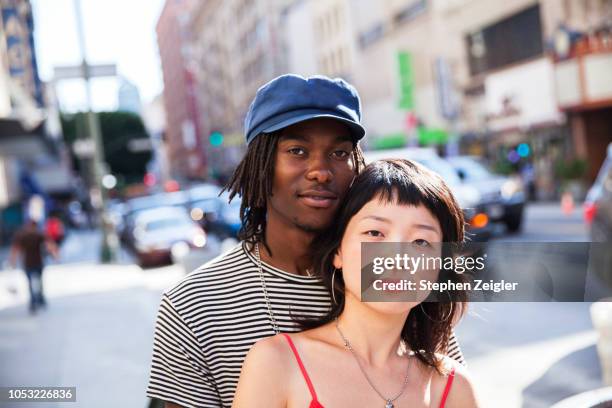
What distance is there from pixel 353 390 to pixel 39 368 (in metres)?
5.72

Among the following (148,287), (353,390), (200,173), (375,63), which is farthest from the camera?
(200,173)

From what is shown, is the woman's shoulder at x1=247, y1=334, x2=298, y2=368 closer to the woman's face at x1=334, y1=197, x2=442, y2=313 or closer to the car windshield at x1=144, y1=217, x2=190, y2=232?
the woman's face at x1=334, y1=197, x2=442, y2=313

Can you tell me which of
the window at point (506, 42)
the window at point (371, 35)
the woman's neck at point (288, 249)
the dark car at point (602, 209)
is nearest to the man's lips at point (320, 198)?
the woman's neck at point (288, 249)

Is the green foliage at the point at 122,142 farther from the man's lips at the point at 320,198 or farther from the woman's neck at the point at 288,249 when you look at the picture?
the man's lips at the point at 320,198

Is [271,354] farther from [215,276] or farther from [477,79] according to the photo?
[477,79]

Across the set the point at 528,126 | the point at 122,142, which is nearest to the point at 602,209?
the point at 528,126

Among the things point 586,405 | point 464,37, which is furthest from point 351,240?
point 464,37

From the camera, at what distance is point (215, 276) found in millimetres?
2057

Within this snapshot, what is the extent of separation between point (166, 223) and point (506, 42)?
17.6 meters

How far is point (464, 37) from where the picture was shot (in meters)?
32.0

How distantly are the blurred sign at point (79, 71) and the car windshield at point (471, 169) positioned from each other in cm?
740

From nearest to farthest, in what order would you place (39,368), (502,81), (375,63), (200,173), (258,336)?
(258,336), (39,368), (502,81), (375,63), (200,173)

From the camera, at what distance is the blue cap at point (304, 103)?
6.29 feet

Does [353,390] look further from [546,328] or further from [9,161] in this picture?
[9,161]
